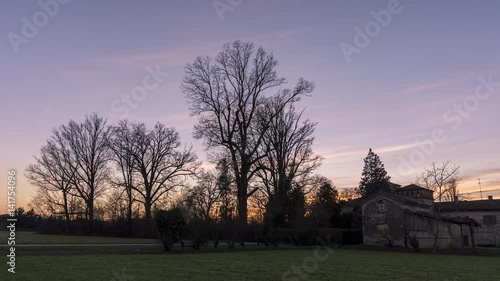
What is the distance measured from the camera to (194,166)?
57688mm

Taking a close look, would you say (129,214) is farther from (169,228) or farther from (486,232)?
(486,232)

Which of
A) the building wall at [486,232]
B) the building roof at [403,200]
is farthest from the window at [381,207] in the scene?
the building wall at [486,232]

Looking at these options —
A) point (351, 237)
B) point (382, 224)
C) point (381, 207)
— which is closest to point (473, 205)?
point (381, 207)

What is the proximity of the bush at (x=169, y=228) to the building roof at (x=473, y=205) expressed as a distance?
3574 cm

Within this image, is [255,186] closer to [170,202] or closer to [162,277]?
[170,202]

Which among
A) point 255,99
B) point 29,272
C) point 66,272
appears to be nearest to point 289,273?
point 66,272

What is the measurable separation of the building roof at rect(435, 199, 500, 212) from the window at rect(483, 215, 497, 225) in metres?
0.91

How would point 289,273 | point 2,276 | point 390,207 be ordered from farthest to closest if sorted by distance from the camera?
1. point 390,207
2. point 289,273
3. point 2,276

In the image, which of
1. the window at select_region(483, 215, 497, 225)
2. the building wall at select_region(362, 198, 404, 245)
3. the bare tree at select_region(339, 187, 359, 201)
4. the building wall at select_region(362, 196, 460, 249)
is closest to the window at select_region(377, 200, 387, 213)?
the building wall at select_region(362, 196, 460, 249)

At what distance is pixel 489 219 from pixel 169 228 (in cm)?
4177

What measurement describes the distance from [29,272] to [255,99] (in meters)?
35.3

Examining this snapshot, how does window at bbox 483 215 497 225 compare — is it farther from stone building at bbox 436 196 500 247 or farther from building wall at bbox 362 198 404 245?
building wall at bbox 362 198 404 245

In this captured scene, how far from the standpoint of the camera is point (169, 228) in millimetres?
28625

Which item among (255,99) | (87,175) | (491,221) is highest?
(255,99)
